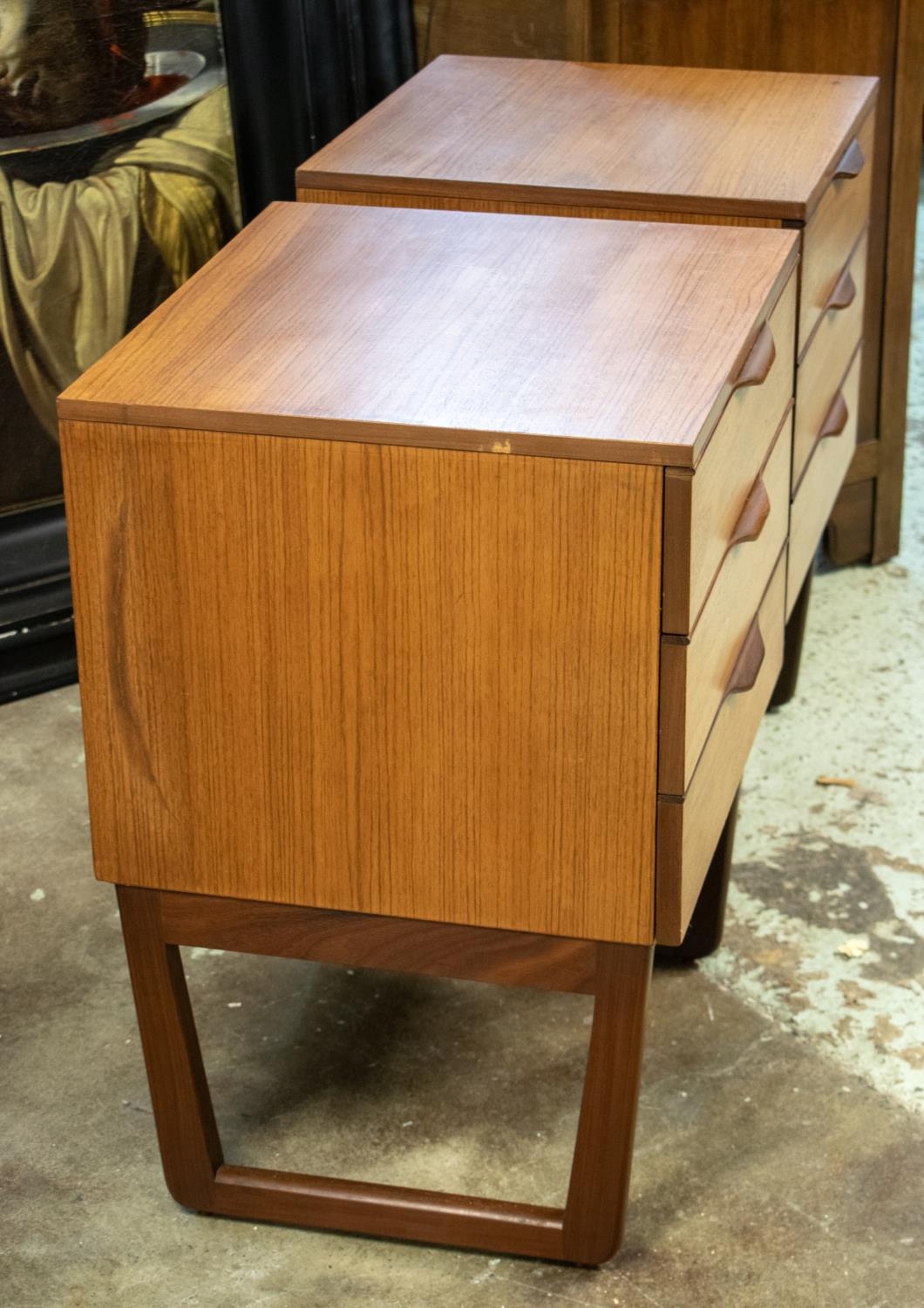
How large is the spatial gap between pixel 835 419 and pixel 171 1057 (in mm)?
1108

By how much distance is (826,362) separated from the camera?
2059mm

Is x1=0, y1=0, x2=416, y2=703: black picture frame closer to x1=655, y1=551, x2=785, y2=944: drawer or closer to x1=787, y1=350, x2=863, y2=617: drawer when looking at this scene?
x1=787, y1=350, x2=863, y2=617: drawer

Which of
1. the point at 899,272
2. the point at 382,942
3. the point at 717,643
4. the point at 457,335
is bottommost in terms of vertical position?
the point at 382,942

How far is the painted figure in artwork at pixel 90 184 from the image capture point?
8.38ft

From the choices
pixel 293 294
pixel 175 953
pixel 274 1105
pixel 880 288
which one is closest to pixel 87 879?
pixel 274 1105

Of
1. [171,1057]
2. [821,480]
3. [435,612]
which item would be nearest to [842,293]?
[821,480]

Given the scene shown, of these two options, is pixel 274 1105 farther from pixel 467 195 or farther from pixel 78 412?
pixel 467 195

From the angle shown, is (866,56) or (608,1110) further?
(866,56)

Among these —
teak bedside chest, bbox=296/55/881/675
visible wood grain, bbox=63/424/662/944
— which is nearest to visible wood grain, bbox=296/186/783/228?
teak bedside chest, bbox=296/55/881/675

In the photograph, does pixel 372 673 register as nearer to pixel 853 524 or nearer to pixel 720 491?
pixel 720 491

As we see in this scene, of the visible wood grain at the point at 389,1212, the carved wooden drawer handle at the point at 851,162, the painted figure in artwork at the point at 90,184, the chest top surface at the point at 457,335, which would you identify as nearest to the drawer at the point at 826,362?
the carved wooden drawer handle at the point at 851,162

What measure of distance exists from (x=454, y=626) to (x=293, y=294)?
15.3 inches

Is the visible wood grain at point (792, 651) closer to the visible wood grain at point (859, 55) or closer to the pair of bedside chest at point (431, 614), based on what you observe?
the visible wood grain at point (859, 55)

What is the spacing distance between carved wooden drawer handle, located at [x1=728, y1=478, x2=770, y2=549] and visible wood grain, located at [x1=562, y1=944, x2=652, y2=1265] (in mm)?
371
